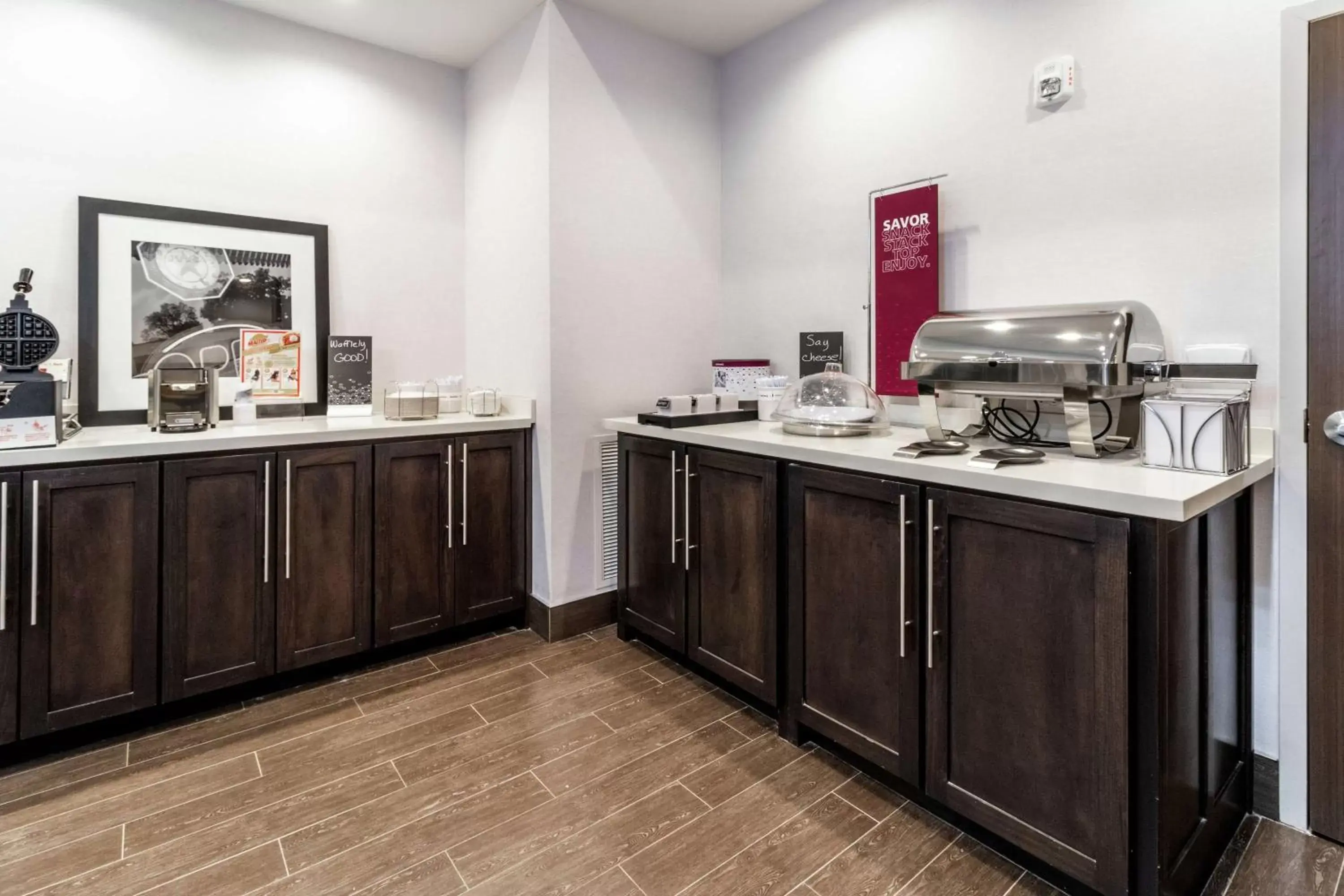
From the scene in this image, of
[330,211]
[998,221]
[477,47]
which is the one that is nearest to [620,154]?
[477,47]

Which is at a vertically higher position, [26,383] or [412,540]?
[26,383]

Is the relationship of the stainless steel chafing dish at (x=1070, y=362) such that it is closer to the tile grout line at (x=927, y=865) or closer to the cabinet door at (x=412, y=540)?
the tile grout line at (x=927, y=865)

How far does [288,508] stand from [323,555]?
23 centimetres

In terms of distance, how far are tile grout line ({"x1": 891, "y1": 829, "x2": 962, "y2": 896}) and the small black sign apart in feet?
9.41

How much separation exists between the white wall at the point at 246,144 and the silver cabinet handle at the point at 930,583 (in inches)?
108

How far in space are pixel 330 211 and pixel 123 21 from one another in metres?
0.97

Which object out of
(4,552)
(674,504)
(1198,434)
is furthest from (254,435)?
(1198,434)

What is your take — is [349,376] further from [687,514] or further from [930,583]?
[930,583]

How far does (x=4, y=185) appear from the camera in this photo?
254cm

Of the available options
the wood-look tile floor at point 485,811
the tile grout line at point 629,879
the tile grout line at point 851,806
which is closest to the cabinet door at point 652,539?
the wood-look tile floor at point 485,811

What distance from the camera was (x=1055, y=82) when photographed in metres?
2.28

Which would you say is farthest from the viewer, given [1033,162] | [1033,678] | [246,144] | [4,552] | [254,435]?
[246,144]

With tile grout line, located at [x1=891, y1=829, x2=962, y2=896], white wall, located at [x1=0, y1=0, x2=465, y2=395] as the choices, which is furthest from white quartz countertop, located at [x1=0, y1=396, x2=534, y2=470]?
tile grout line, located at [x1=891, y1=829, x2=962, y2=896]

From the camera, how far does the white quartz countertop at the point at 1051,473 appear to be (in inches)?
56.2
